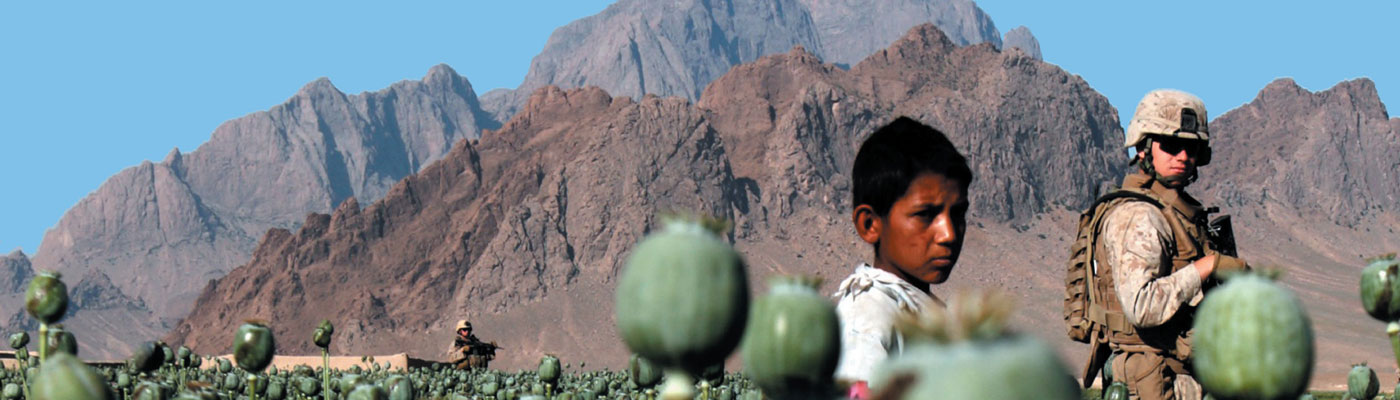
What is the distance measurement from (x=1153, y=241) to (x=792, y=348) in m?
4.50

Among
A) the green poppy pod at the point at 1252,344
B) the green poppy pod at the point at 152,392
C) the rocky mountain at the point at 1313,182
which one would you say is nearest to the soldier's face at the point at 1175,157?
the green poppy pod at the point at 152,392

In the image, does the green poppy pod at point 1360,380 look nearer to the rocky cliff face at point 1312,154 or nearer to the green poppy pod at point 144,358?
the green poppy pod at point 144,358

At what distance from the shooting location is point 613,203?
108 metres

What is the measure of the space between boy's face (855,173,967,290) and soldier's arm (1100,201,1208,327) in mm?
1767

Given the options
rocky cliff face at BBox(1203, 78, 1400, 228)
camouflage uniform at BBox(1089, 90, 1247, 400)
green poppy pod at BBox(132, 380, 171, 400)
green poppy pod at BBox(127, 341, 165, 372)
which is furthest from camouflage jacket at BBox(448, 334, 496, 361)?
rocky cliff face at BBox(1203, 78, 1400, 228)

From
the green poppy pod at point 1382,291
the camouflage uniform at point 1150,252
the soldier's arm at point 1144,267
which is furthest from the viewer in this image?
the camouflage uniform at point 1150,252

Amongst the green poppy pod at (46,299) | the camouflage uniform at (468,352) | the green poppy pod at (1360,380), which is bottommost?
the green poppy pod at (1360,380)

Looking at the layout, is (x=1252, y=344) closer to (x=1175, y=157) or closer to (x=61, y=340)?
(x=61, y=340)

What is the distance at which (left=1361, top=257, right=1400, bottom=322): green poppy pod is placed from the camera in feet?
7.11

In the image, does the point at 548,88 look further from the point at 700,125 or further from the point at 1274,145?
the point at 1274,145

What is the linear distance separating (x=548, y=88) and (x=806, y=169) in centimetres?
2975

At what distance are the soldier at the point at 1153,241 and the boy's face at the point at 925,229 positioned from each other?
1.98 meters

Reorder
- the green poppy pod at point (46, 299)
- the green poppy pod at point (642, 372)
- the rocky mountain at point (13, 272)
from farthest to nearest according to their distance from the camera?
the rocky mountain at point (13, 272) < the green poppy pod at point (642, 372) < the green poppy pod at point (46, 299)

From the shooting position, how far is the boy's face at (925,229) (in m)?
3.36
